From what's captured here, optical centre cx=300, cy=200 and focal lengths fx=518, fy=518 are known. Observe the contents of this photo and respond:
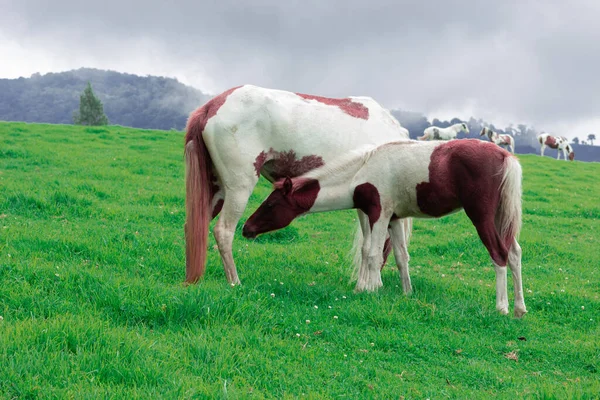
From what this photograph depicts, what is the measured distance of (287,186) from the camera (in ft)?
20.4

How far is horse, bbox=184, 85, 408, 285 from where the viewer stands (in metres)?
6.04

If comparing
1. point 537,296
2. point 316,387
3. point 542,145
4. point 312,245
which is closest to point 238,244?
point 312,245

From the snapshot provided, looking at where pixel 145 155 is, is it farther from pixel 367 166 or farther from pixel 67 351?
pixel 67 351

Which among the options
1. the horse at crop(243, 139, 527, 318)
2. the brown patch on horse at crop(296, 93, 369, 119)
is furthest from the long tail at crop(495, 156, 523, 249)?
the brown patch on horse at crop(296, 93, 369, 119)

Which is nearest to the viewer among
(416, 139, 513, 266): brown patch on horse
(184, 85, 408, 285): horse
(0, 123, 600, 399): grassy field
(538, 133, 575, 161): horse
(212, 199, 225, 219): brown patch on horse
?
(0, 123, 600, 399): grassy field

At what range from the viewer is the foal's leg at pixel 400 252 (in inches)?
255

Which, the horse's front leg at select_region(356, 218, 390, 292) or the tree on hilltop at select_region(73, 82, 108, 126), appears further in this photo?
the tree on hilltop at select_region(73, 82, 108, 126)

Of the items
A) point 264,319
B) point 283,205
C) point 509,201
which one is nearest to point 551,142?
point 509,201

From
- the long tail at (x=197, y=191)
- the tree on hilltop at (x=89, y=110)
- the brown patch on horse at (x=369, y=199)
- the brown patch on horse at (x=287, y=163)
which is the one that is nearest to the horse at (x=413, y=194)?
the brown patch on horse at (x=369, y=199)

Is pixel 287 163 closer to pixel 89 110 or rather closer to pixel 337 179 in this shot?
pixel 337 179

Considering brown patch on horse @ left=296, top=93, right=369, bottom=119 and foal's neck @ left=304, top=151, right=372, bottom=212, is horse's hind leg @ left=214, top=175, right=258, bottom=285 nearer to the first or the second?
foal's neck @ left=304, top=151, right=372, bottom=212

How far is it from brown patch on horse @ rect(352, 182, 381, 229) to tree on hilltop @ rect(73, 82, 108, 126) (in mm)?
74820

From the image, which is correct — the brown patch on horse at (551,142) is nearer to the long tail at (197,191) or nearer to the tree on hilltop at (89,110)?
the long tail at (197,191)

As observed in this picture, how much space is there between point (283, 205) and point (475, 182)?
7.35ft
